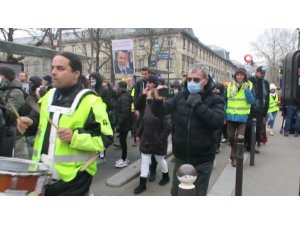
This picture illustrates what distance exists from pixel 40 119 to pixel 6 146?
1.57 m

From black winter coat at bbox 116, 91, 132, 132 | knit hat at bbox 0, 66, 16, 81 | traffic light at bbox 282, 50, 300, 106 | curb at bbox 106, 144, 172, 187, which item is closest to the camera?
traffic light at bbox 282, 50, 300, 106

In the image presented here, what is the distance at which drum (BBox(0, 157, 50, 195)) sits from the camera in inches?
89.4

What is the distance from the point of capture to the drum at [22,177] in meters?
2.27

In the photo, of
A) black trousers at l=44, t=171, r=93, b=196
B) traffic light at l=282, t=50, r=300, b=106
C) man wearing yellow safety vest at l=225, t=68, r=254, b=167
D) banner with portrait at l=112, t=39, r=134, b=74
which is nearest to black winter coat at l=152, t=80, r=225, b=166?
traffic light at l=282, t=50, r=300, b=106

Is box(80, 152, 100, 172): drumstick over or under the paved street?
over

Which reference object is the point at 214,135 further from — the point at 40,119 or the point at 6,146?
the point at 6,146

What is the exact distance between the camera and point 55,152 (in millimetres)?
2598

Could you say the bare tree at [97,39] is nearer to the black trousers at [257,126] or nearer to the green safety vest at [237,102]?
the black trousers at [257,126]

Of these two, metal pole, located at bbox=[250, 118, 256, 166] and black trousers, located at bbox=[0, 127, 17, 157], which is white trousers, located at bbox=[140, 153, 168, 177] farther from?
metal pole, located at bbox=[250, 118, 256, 166]

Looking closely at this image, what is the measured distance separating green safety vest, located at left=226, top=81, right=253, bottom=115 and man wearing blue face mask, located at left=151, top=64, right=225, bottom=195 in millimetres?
3599

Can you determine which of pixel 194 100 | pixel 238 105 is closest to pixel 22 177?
pixel 194 100

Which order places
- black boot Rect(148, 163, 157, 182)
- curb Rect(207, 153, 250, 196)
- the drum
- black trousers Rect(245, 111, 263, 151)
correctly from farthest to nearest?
black trousers Rect(245, 111, 263, 151) → black boot Rect(148, 163, 157, 182) → curb Rect(207, 153, 250, 196) → the drum

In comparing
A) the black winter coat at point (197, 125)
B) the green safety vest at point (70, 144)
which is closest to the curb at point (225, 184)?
the black winter coat at point (197, 125)

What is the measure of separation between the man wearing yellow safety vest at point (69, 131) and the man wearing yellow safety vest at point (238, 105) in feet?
15.9
